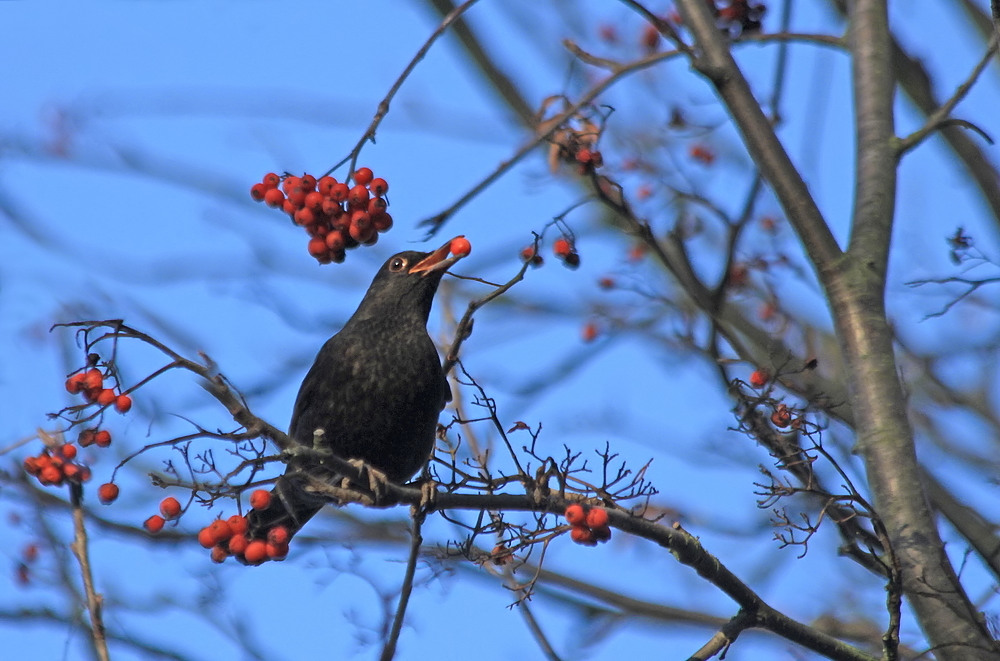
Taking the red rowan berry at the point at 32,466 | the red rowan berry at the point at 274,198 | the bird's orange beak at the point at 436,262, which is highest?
the bird's orange beak at the point at 436,262

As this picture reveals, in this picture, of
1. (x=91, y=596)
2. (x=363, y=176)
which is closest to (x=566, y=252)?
(x=363, y=176)

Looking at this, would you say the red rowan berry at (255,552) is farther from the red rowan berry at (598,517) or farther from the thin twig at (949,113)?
the thin twig at (949,113)

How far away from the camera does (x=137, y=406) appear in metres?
4.20

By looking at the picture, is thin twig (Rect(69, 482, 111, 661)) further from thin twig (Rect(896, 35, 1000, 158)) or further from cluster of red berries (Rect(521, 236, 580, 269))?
thin twig (Rect(896, 35, 1000, 158))

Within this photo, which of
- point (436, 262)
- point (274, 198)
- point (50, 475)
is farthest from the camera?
point (436, 262)

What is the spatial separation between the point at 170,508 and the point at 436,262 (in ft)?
6.41

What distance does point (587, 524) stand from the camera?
258cm

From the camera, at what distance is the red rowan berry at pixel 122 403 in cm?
263

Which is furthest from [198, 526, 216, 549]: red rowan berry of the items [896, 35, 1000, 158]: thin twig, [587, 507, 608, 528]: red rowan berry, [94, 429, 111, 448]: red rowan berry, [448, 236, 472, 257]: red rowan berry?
[896, 35, 1000, 158]: thin twig

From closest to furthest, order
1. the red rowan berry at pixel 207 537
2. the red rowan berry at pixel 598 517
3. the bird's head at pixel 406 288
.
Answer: the red rowan berry at pixel 598 517
the red rowan berry at pixel 207 537
the bird's head at pixel 406 288

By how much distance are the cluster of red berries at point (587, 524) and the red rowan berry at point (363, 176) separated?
1.20 metres

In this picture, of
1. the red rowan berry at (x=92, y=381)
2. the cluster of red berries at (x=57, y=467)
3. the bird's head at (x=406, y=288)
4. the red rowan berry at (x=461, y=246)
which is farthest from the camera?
the bird's head at (x=406, y=288)

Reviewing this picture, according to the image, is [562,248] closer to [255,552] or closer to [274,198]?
[274,198]

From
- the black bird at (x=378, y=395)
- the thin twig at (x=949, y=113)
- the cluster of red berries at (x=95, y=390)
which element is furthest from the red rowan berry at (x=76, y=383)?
the thin twig at (x=949, y=113)
